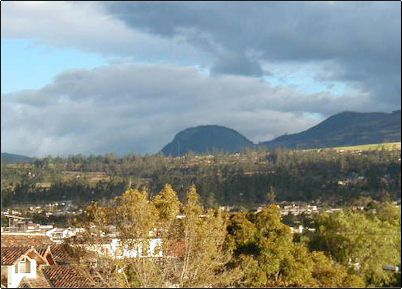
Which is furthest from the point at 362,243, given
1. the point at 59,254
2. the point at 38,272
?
the point at 38,272

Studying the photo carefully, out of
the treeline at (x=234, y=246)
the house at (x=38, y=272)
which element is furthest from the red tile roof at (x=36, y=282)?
the treeline at (x=234, y=246)

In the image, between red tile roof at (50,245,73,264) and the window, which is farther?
red tile roof at (50,245,73,264)

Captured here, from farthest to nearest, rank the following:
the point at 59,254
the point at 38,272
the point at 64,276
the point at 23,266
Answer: the point at 59,254 < the point at 64,276 < the point at 38,272 < the point at 23,266

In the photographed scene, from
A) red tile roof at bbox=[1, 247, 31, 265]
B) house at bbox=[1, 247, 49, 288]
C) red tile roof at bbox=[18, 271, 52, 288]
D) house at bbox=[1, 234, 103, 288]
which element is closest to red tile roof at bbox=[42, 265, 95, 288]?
house at bbox=[1, 234, 103, 288]

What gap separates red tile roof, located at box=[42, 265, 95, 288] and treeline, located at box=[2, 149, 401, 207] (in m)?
39.3

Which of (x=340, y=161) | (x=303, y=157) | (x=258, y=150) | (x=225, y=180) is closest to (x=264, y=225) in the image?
(x=225, y=180)

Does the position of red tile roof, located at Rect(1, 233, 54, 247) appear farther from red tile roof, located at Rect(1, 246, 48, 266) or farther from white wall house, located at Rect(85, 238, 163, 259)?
white wall house, located at Rect(85, 238, 163, 259)

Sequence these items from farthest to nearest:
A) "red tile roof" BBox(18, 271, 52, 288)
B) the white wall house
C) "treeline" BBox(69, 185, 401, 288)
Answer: "red tile roof" BBox(18, 271, 52, 288) < the white wall house < "treeline" BBox(69, 185, 401, 288)

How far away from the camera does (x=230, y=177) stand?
110812 millimetres

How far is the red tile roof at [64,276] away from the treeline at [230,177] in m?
39.3

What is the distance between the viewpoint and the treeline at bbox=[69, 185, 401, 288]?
25.6 metres

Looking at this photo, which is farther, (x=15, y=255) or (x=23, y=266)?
(x=15, y=255)

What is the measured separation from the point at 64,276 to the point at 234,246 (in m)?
9.26

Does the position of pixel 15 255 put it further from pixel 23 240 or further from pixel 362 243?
pixel 362 243
